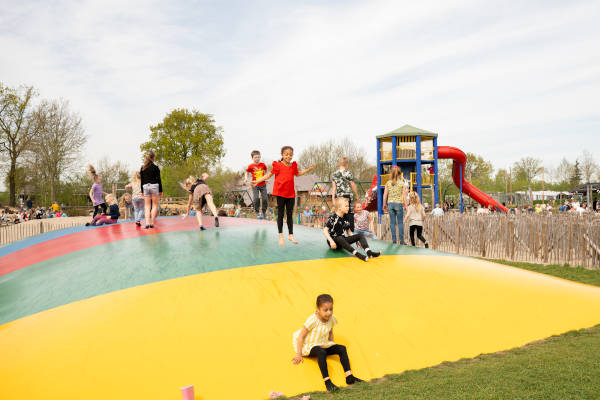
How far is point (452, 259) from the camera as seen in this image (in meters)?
6.67

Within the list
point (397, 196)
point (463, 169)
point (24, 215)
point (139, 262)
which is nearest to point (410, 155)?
point (463, 169)

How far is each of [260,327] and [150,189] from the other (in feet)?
15.5

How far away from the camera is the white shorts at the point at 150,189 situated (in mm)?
7824

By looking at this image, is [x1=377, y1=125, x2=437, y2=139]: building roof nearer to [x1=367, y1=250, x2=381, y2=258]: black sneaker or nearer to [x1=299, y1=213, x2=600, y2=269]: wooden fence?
[x1=299, y1=213, x2=600, y2=269]: wooden fence

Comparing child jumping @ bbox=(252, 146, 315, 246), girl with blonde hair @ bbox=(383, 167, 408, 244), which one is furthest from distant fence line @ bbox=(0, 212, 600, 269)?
child jumping @ bbox=(252, 146, 315, 246)

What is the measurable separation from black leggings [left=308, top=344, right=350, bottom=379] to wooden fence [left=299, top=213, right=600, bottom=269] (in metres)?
9.31

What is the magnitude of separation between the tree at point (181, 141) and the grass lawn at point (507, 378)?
135ft

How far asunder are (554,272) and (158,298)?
31.0ft

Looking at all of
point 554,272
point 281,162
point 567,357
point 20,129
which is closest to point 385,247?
point 281,162

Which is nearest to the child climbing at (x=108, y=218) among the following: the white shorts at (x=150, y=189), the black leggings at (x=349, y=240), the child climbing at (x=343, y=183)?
the white shorts at (x=150, y=189)

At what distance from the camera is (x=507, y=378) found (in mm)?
3535

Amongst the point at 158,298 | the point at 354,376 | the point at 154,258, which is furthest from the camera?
the point at 154,258

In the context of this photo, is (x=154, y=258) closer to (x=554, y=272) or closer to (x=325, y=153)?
(x=554, y=272)

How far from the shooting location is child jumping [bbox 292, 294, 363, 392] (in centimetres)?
375
